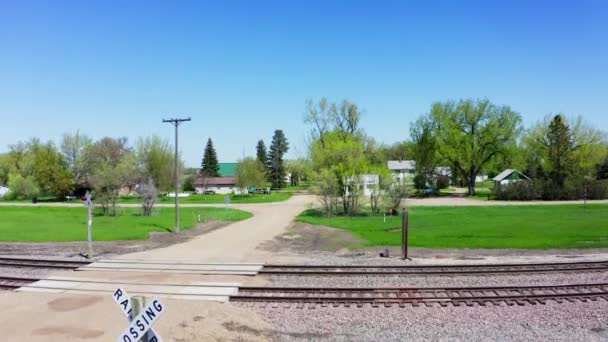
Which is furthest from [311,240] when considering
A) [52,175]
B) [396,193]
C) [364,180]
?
[52,175]

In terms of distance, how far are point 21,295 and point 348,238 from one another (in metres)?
15.8

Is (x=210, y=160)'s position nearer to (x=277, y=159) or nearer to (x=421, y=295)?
(x=277, y=159)

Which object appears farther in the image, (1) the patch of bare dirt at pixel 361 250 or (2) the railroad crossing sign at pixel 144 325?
(1) the patch of bare dirt at pixel 361 250

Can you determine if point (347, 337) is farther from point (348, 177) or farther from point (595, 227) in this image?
point (348, 177)

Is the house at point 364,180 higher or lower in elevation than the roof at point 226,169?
lower

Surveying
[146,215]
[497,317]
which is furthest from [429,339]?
[146,215]

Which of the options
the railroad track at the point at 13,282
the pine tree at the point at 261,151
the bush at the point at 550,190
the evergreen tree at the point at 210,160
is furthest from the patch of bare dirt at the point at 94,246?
the pine tree at the point at 261,151

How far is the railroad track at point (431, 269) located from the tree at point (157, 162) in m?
59.5

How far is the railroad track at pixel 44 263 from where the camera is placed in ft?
54.3

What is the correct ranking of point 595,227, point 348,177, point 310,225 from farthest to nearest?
1. point 348,177
2. point 310,225
3. point 595,227

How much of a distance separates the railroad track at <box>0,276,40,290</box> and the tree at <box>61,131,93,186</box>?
64.7 meters

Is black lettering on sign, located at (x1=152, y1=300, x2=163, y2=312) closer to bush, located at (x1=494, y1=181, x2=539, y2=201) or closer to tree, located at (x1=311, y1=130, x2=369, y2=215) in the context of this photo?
tree, located at (x1=311, y1=130, x2=369, y2=215)

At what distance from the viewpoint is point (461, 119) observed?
218ft

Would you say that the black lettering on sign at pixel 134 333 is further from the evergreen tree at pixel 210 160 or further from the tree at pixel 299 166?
the evergreen tree at pixel 210 160
